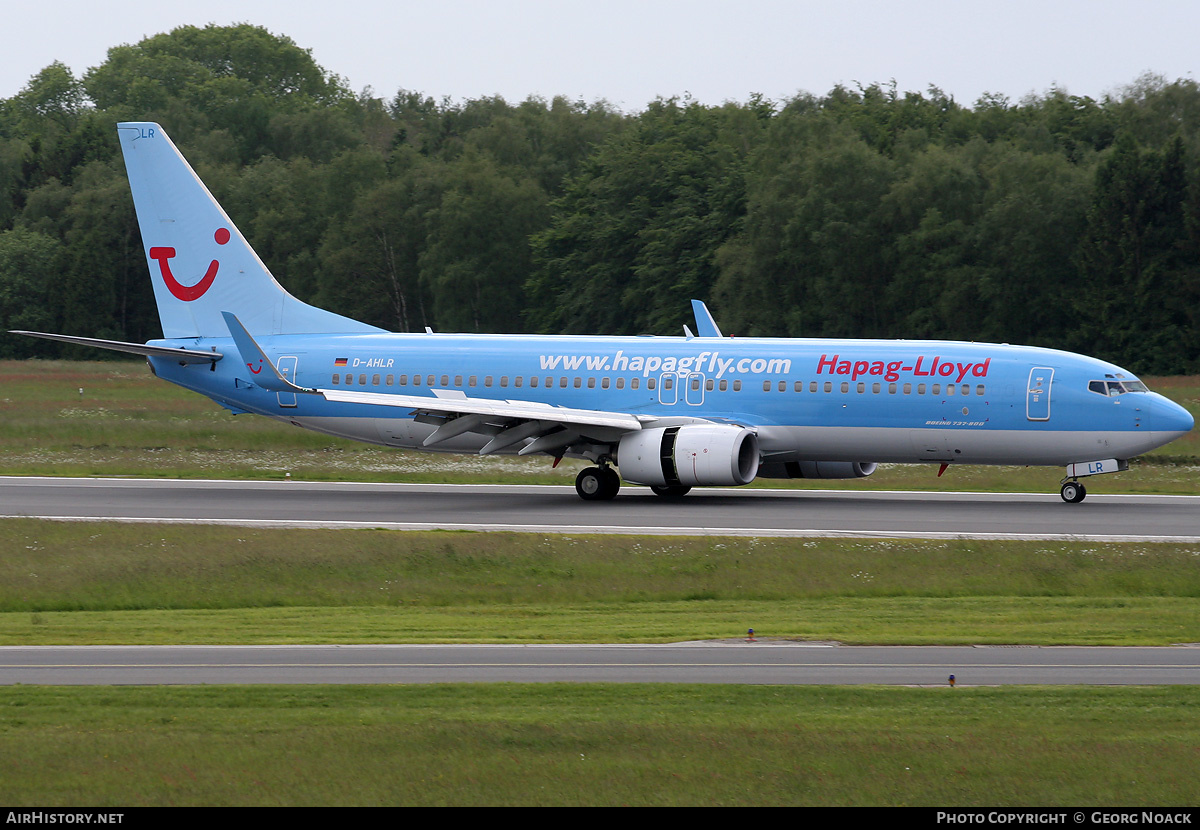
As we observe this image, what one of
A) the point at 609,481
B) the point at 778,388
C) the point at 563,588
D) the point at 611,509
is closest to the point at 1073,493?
the point at 778,388

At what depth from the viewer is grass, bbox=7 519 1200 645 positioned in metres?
18.8

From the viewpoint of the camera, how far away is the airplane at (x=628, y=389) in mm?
33094

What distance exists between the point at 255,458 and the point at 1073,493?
24768 millimetres

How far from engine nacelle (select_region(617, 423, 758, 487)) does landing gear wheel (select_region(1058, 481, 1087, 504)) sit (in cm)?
723

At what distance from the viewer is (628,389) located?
3606cm

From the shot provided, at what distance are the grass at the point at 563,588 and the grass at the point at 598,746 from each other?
3798mm

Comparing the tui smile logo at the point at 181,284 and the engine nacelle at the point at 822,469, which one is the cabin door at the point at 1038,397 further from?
the tui smile logo at the point at 181,284

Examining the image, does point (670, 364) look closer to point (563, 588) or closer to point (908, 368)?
point (908, 368)

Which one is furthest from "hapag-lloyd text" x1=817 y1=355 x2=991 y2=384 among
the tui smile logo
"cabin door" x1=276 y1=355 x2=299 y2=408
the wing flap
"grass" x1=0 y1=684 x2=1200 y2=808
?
"grass" x1=0 y1=684 x2=1200 y2=808

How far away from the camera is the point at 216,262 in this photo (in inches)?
1575

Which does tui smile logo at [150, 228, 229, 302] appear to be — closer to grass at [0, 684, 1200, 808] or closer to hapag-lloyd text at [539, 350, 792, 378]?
hapag-lloyd text at [539, 350, 792, 378]

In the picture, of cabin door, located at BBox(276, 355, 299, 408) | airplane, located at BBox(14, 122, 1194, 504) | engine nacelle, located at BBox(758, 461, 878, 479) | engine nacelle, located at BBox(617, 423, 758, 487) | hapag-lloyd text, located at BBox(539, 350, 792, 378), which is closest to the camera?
engine nacelle, located at BBox(617, 423, 758, 487)
